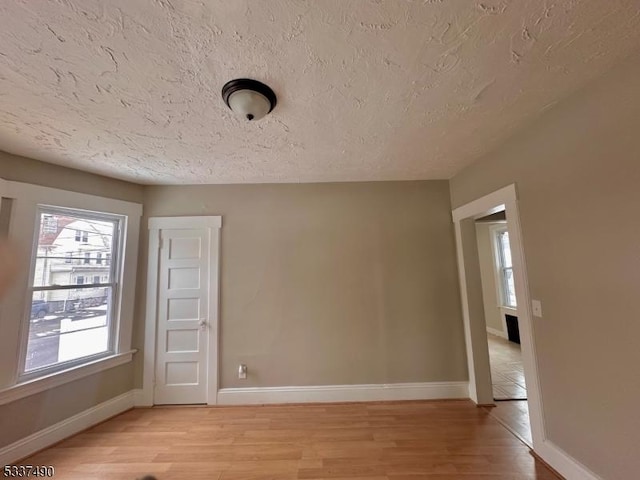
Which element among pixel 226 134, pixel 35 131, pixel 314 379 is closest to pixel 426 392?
pixel 314 379

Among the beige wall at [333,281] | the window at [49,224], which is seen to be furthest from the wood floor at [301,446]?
the window at [49,224]

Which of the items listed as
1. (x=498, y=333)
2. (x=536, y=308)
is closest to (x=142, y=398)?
(x=536, y=308)

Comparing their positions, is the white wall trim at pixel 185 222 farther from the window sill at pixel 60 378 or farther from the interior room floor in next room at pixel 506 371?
the interior room floor in next room at pixel 506 371

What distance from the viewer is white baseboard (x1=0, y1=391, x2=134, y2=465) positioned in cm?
198

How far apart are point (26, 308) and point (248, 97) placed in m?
2.53

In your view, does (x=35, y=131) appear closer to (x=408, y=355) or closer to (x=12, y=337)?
(x=12, y=337)

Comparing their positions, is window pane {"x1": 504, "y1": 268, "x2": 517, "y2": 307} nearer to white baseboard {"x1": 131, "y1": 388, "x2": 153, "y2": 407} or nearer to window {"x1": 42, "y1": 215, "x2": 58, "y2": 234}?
white baseboard {"x1": 131, "y1": 388, "x2": 153, "y2": 407}

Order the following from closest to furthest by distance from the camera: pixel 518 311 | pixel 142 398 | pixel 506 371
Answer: pixel 518 311 → pixel 142 398 → pixel 506 371

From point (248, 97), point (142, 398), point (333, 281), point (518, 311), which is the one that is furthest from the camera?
point (333, 281)

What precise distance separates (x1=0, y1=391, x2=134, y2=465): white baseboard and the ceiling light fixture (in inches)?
119

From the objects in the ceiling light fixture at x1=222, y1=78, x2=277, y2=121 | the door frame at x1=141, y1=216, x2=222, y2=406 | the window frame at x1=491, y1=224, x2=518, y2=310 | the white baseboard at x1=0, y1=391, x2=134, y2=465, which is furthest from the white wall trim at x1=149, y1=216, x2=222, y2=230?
the window frame at x1=491, y1=224, x2=518, y2=310

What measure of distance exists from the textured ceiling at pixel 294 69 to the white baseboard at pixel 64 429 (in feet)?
7.62

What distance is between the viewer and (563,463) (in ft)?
5.72

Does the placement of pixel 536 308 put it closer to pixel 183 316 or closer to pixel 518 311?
pixel 518 311
